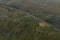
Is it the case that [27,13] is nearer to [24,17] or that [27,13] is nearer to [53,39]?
[24,17]

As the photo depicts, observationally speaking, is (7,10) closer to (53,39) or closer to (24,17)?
(24,17)

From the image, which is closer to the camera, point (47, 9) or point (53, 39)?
point (53, 39)

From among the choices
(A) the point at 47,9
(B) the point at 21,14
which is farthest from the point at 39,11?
(B) the point at 21,14

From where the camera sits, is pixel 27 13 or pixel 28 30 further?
pixel 27 13

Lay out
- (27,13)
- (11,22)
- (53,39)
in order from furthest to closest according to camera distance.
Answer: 1. (27,13)
2. (11,22)
3. (53,39)

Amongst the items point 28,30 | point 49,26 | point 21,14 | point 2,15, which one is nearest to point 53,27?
point 49,26

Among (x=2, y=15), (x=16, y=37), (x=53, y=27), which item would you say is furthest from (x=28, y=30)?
(x=2, y=15)

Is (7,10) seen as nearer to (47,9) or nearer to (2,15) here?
(2,15)

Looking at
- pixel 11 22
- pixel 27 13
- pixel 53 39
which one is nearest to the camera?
pixel 53 39
